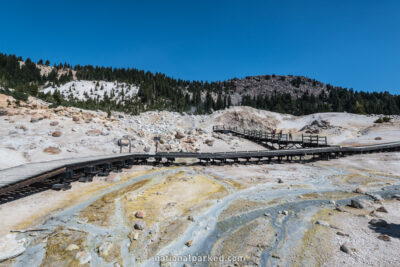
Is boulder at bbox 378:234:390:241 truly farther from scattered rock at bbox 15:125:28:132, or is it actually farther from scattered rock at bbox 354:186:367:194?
scattered rock at bbox 15:125:28:132

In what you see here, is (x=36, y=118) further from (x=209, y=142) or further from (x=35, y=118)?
(x=209, y=142)

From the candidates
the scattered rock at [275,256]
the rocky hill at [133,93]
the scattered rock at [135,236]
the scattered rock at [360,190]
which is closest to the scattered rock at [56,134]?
the scattered rock at [135,236]

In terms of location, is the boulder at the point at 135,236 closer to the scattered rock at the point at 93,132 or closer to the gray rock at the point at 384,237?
the gray rock at the point at 384,237

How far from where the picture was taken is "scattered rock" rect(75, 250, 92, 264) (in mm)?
5591

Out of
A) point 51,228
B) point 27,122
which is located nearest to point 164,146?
point 27,122

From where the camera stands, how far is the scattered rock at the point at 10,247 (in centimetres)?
563

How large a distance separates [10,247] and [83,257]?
246 centimetres

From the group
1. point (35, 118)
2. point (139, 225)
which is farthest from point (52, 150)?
point (139, 225)

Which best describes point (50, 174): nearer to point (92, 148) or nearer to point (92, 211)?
point (92, 211)

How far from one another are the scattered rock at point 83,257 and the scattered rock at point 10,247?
1.78 m

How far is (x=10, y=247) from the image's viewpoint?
5969mm

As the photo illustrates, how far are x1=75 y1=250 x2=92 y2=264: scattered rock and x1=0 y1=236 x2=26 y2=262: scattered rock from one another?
1.78 meters

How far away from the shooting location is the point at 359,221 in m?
7.56

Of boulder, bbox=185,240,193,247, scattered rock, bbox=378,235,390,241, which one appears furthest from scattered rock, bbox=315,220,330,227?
boulder, bbox=185,240,193,247
